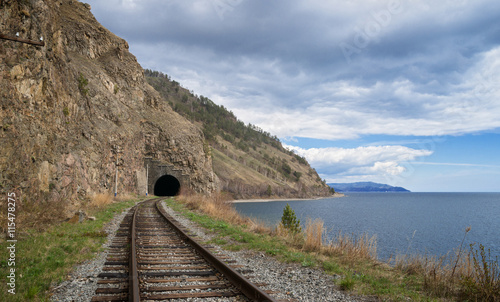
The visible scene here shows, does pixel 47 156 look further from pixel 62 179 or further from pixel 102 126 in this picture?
pixel 102 126

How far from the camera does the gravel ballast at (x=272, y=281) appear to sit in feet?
17.1

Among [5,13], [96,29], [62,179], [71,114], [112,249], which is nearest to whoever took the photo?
[112,249]

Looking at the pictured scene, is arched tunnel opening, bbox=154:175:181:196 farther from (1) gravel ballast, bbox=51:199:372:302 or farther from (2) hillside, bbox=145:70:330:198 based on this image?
(1) gravel ballast, bbox=51:199:372:302

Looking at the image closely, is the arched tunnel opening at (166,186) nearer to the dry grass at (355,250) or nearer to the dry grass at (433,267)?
the dry grass at (433,267)

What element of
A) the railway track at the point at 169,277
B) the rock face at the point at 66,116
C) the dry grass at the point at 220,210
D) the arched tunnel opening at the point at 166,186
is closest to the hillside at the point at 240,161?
the arched tunnel opening at the point at 166,186

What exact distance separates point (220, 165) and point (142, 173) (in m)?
66.5

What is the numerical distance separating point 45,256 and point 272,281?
530cm

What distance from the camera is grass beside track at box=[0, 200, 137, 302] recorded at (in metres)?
5.04

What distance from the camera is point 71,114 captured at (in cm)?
2133

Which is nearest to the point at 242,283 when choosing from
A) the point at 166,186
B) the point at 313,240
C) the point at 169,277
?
the point at 169,277

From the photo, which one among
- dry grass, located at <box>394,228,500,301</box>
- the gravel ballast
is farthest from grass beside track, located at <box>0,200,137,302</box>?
dry grass, located at <box>394,228,500,301</box>

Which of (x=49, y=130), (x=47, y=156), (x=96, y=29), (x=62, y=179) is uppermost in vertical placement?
(x=96, y=29)

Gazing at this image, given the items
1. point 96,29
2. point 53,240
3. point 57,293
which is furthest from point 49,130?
point 96,29

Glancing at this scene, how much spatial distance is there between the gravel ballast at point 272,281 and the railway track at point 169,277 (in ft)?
0.89
